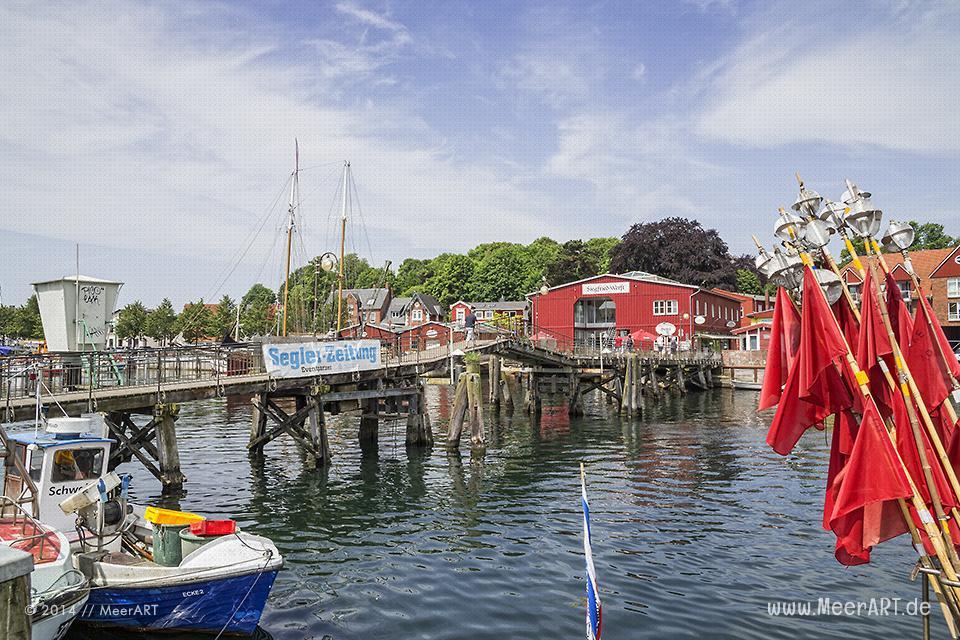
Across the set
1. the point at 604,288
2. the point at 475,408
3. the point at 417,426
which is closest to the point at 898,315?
the point at 475,408

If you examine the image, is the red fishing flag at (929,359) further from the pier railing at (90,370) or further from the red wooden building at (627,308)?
the red wooden building at (627,308)

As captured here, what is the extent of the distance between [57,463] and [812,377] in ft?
41.2

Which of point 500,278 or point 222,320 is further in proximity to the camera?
point 500,278

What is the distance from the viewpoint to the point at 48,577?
397 inches

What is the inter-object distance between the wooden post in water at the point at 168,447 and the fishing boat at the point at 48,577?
8.58m

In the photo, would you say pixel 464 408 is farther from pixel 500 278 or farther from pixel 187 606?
pixel 500 278

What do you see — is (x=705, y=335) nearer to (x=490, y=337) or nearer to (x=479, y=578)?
(x=490, y=337)

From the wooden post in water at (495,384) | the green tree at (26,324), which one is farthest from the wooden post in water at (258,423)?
the green tree at (26,324)

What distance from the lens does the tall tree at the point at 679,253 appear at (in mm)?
85750

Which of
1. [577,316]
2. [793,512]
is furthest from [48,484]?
[577,316]

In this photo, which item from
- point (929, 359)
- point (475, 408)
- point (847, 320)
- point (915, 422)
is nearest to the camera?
point (915, 422)

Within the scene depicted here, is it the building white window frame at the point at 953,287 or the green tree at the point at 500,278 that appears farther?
the green tree at the point at 500,278

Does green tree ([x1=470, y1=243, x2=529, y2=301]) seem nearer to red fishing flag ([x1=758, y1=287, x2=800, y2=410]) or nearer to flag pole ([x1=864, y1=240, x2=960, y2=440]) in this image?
red fishing flag ([x1=758, y1=287, x2=800, y2=410])

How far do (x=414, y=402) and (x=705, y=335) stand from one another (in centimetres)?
4417
